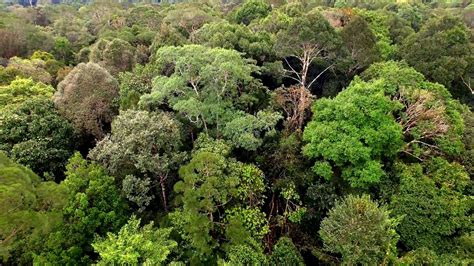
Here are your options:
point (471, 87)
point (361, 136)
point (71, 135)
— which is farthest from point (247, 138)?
point (471, 87)

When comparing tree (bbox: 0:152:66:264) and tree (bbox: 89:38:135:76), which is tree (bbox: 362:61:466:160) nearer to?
tree (bbox: 0:152:66:264)

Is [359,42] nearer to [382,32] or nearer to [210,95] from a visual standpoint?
[382,32]

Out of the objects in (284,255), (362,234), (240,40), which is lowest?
(284,255)

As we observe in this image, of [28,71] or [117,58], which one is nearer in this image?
[117,58]

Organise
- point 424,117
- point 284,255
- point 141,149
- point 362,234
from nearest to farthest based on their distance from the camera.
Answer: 1. point 362,234
2. point 284,255
3. point 141,149
4. point 424,117

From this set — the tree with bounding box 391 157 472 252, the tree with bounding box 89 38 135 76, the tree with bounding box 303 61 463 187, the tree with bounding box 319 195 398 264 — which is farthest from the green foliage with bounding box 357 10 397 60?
the tree with bounding box 89 38 135 76

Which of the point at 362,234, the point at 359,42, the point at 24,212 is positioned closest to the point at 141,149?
the point at 24,212

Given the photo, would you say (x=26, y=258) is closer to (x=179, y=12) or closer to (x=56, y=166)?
(x=56, y=166)
